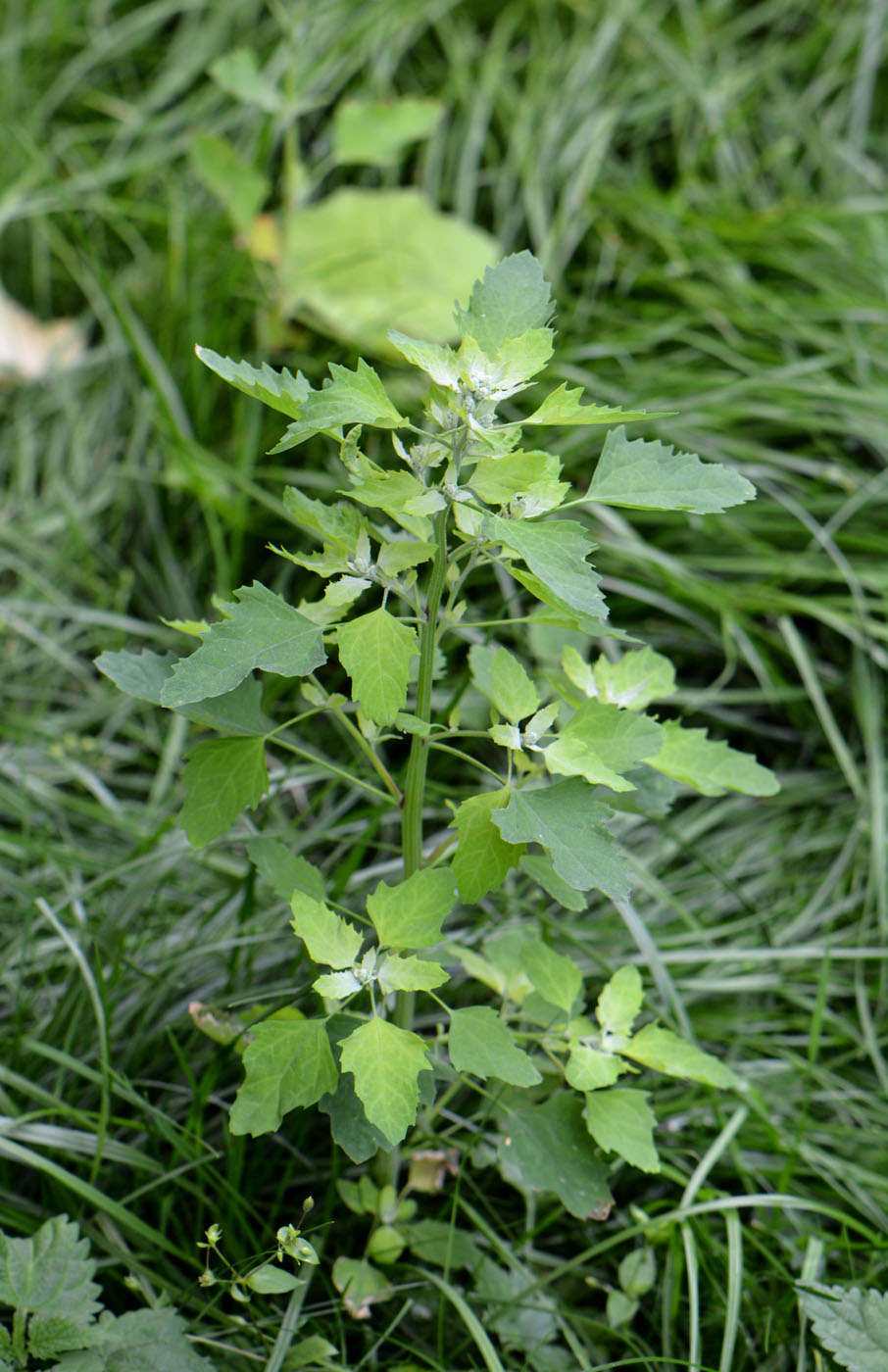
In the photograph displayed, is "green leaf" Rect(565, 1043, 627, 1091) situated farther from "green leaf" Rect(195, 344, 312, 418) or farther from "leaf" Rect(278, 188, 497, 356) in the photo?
"leaf" Rect(278, 188, 497, 356)

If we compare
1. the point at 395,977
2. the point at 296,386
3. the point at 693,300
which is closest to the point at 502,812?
the point at 395,977

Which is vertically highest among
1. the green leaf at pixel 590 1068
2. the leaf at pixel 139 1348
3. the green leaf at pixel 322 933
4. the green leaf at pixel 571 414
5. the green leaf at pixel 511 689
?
the green leaf at pixel 571 414

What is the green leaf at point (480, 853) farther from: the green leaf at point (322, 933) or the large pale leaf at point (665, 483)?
the large pale leaf at point (665, 483)

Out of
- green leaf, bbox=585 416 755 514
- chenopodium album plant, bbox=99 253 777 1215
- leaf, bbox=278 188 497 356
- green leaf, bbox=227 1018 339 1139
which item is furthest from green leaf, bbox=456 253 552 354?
leaf, bbox=278 188 497 356

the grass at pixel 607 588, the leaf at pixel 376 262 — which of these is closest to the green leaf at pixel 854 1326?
the grass at pixel 607 588

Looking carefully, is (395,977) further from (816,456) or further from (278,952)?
(816,456)

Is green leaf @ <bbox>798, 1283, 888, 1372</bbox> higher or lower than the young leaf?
lower

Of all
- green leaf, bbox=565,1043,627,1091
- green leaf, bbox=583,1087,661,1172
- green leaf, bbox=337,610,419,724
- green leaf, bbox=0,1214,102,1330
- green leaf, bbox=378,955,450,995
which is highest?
green leaf, bbox=337,610,419,724

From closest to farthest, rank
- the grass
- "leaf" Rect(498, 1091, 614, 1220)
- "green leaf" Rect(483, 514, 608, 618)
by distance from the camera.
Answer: "green leaf" Rect(483, 514, 608, 618) < "leaf" Rect(498, 1091, 614, 1220) < the grass
